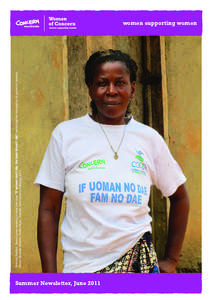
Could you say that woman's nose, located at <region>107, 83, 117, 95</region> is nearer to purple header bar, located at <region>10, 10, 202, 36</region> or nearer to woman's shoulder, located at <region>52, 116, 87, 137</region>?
woman's shoulder, located at <region>52, 116, 87, 137</region>

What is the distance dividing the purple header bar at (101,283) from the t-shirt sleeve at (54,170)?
40cm

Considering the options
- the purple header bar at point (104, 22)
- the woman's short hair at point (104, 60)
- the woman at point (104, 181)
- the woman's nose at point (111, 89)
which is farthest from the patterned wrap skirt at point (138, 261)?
the purple header bar at point (104, 22)

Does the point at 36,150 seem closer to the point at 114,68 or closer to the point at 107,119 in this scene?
the point at 107,119

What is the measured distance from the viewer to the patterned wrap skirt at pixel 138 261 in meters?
1.53

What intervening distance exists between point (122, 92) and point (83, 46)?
0.86 metres

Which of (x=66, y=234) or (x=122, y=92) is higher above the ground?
(x=122, y=92)

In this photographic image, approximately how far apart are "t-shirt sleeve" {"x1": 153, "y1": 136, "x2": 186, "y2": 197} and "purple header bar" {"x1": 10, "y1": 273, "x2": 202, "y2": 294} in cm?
42

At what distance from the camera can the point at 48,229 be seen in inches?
63.1

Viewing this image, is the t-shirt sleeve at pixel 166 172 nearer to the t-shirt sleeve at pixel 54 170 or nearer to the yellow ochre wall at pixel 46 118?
the t-shirt sleeve at pixel 54 170

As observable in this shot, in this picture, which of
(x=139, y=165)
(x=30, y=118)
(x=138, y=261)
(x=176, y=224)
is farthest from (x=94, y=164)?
(x=30, y=118)

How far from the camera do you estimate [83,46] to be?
2402 millimetres

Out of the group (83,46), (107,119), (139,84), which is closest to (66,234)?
(107,119)

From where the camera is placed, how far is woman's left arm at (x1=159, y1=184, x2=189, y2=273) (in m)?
1.89

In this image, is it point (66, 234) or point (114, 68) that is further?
point (114, 68)
